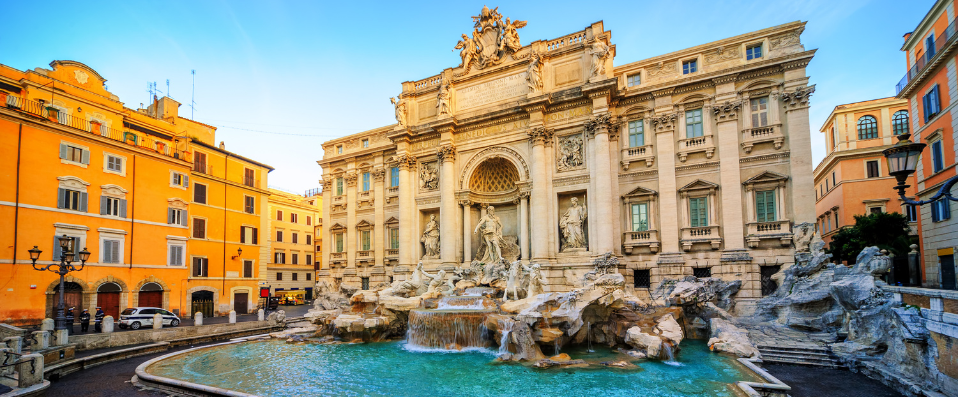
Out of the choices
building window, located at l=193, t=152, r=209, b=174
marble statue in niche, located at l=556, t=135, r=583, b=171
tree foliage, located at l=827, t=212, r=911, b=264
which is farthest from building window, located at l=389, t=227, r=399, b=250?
tree foliage, located at l=827, t=212, r=911, b=264

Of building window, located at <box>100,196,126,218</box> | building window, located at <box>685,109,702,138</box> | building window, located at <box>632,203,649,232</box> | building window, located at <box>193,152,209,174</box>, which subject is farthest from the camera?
building window, located at <box>193,152,209,174</box>

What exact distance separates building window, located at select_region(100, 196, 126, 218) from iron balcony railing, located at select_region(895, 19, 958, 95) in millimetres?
36945

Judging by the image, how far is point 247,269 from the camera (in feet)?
108

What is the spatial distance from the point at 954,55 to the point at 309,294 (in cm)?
4740

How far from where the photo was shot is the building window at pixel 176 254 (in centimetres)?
2762

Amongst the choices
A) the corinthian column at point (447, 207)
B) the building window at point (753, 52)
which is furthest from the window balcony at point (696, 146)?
the corinthian column at point (447, 207)

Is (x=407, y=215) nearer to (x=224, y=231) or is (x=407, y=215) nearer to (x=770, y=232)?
(x=224, y=231)

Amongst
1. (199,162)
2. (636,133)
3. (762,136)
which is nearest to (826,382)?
(762,136)

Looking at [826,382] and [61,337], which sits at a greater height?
[61,337]

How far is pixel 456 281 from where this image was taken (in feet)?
79.0

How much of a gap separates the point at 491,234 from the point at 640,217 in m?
7.49

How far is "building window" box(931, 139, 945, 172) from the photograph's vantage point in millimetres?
19575

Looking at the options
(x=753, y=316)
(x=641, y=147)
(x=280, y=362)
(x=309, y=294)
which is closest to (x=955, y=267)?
(x=753, y=316)

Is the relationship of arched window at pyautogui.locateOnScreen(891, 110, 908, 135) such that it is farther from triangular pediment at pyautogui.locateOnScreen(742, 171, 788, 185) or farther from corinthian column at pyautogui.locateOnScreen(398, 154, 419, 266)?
corinthian column at pyautogui.locateOnScreen(398, 154, 419, 266)
